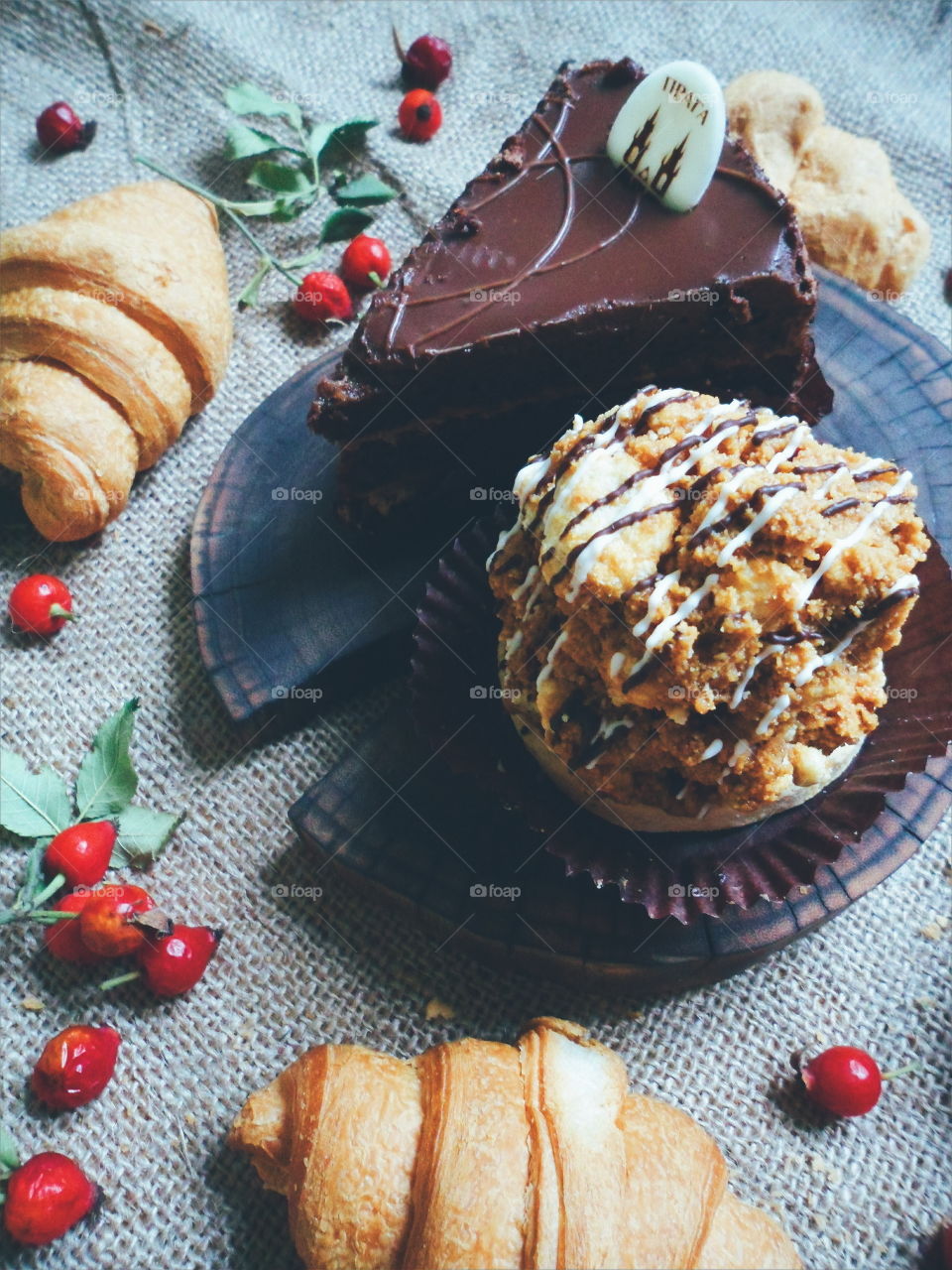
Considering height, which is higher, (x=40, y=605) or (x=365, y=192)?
(x=365, y=192)

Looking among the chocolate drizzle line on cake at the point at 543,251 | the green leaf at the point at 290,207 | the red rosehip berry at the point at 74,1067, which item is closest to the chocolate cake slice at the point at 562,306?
the chocolate drizzle line on cake at the point at 543,251

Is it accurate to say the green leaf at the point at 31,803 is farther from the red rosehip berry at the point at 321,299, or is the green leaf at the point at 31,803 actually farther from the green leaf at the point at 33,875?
the red rosehip berry at the point at 321,299

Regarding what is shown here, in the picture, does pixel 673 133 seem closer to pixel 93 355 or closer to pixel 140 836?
pixel 93 355

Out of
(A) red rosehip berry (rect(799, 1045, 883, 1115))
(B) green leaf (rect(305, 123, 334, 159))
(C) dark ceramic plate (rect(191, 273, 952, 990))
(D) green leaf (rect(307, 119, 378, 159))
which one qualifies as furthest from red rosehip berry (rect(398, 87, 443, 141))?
(A) red rosehip berry (rect(799, 1045, 883, 1115))

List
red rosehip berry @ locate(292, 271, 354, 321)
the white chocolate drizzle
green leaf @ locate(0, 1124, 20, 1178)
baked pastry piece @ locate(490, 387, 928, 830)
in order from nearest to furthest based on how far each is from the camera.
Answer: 1. baked pastry piece @ locate(490, 387, 928, 830)
2. the white chocolate drizzle
3. green leaf @ locate(0, 1124, 20, 1178)
4. red rosehip berry @ locate(292, 271, 354, 321)

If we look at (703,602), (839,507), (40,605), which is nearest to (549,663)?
(703,602)

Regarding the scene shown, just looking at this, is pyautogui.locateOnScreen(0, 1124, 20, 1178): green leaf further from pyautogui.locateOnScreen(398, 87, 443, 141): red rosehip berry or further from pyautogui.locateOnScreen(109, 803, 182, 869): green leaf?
pyautogui.locateOnScreen(398, 87, 443, 141): red rosehip berry
